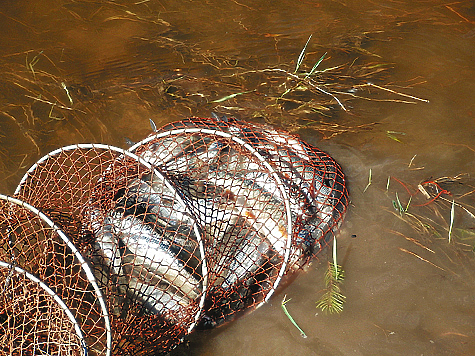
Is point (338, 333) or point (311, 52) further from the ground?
point (311, 52)

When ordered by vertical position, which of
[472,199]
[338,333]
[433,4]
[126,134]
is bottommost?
[338,333]

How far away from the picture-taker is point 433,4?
5906mm

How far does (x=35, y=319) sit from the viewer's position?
261cm

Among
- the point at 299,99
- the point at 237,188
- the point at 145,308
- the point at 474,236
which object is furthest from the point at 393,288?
the point at 299,99

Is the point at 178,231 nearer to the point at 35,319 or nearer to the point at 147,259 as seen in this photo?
the point at 147,259

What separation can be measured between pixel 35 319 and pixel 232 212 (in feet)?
5.15

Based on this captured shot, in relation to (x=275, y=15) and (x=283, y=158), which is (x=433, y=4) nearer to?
(x=275, y=15)

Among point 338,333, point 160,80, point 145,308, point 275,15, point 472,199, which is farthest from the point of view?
point 275,15

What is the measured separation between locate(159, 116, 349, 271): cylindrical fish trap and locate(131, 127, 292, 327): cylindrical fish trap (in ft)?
0.43

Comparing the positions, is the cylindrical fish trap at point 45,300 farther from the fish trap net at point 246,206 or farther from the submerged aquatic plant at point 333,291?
the submerged aquatic plant at point 333,291

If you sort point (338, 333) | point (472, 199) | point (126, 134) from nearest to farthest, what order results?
point (338, 333) → point (472, 199) → point (126, 134)

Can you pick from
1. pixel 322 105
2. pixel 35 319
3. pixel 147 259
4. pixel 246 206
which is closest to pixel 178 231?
pixel 147 259

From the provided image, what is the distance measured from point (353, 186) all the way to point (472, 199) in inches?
43.2

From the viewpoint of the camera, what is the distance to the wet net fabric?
3.04 metres
